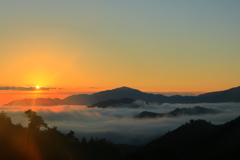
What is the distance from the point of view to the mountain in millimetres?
78500

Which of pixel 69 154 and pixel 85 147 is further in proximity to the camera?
pixel 85 147

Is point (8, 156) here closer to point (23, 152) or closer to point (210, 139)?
point (23, 152)

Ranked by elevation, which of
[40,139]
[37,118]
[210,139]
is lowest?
[210,139]

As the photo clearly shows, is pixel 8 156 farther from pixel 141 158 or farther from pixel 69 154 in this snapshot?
pixel 141 158

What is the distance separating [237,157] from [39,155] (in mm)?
57898

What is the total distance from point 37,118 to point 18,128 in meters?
4.29

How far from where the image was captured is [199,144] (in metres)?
130

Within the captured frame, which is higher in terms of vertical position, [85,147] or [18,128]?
[18,128]

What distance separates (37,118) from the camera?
5762 cm

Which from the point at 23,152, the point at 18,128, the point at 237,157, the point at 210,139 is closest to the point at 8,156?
the point at 23,152

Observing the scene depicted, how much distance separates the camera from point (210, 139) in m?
129

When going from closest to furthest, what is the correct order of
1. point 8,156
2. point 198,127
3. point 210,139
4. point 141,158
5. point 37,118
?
point 8,156 → point 37,118 → point 141,158 → point 210,139 → point 198,127

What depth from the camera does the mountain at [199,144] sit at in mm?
78500

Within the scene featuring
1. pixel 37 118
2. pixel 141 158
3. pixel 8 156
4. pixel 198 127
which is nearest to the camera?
pixel 8 156
